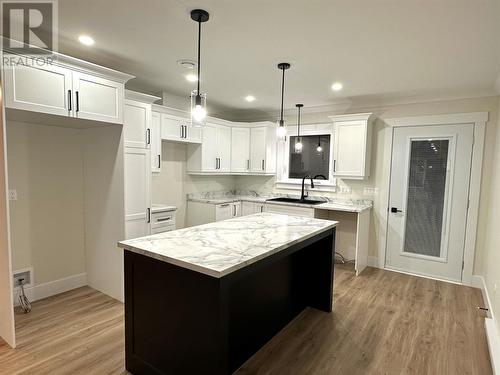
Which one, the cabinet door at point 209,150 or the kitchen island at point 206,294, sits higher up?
the cabinet door at point 209,150

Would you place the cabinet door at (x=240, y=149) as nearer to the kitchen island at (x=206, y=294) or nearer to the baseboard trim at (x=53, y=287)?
the kitchen island at (x=206, y=294)

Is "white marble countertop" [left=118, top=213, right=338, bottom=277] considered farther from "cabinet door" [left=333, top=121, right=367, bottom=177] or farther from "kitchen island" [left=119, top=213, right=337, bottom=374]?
"cabinet door" [left=333, top=121, right=367, bottom=177]

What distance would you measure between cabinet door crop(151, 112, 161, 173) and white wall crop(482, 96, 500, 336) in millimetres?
3902

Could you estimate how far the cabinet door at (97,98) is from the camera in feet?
8.92

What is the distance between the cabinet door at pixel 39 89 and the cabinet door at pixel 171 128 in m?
1.55

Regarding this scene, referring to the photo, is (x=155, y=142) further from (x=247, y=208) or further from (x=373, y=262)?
(x=373, y=262)

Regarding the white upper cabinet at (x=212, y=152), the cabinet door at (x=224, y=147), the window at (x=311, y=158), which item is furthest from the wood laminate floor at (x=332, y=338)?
the cabinet door at (x=224, y=147)

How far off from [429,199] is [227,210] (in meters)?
3.06

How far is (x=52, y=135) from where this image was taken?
3.29 m

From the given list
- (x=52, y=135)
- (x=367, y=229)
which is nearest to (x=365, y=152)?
(x=367, y=229)

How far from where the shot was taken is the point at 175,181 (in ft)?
15.7

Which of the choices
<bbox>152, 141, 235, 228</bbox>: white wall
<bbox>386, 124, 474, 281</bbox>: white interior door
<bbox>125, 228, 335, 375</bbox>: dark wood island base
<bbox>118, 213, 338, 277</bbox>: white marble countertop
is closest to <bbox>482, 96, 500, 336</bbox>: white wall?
<bbox>386, 124, 474, 281</bbox>: white interior door

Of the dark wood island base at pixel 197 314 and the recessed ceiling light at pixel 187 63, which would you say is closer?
the dark wood island base at pixel 197 314

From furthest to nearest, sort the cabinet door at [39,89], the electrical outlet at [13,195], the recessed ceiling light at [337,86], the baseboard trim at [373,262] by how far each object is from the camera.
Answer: the baseboard trim at [373,262] < the recessed ceiling light at [337,86] < the electrical outlet at [13,195] < the cabinet door at [39,89]
